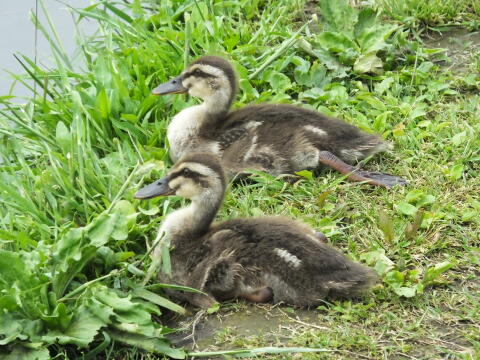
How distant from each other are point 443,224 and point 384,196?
1.31 feet

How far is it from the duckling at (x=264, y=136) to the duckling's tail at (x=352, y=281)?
3.31ft

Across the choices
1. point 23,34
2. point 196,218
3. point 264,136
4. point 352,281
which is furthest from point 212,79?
point 23,34

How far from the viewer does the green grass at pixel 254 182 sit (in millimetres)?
3744

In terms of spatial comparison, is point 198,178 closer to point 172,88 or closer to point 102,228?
point 102,228

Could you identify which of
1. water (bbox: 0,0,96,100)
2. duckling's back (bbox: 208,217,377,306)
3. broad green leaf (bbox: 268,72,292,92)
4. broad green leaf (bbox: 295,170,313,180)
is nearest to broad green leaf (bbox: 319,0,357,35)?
broad green leaf (bbox: 268,72,292,92)

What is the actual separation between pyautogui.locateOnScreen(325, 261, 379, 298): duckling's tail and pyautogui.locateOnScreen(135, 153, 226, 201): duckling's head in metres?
0.76

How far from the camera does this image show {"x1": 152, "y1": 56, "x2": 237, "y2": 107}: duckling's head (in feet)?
17.0

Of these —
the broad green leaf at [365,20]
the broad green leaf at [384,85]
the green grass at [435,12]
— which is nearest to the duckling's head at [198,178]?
the broad green leaf at [384,85]

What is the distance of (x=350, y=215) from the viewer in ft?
15.1

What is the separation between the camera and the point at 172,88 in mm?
5398

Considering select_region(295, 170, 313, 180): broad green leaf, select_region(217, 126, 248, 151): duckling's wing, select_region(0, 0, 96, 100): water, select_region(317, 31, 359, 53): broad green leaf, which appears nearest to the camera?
select_region(295, 170, 313, 180): broad green leaf

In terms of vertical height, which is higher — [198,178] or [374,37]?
[198,178]

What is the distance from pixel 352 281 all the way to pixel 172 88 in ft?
6.79

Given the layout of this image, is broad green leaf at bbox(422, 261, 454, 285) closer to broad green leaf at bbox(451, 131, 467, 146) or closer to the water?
broad green leaf at bbox(451, 131, 467, 146)
